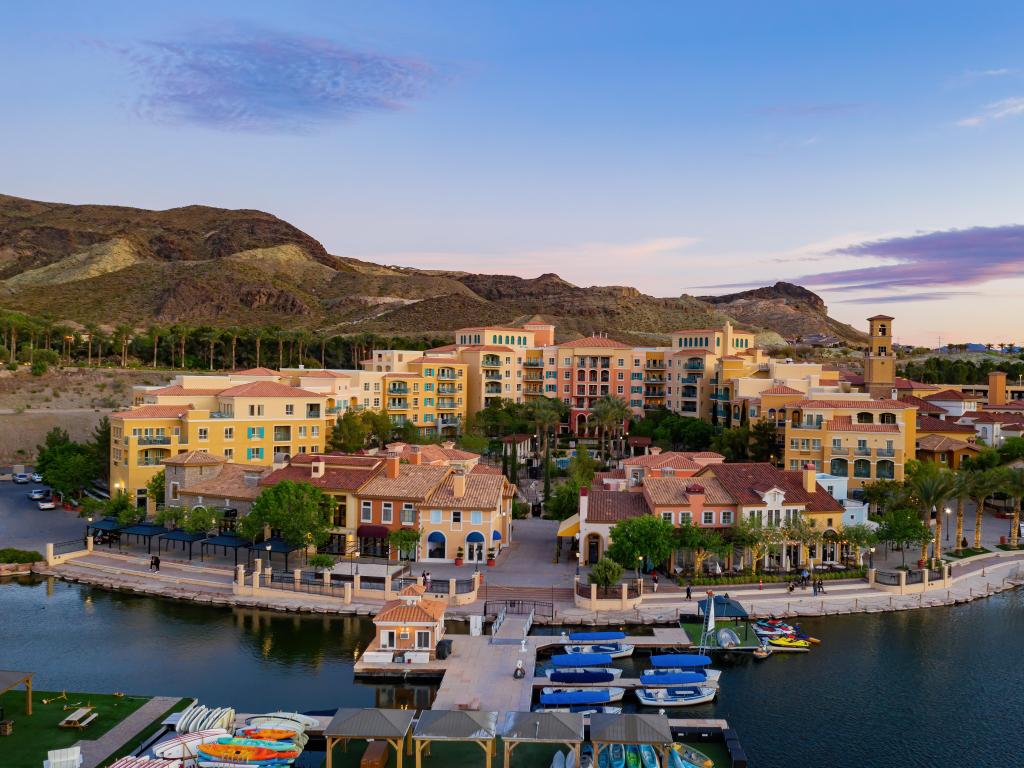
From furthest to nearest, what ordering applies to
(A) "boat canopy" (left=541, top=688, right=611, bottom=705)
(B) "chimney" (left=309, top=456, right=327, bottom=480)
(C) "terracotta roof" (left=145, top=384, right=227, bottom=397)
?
(C) "terracotta roof" (left=145, top=384, right=227, bottom=397), (B) "chimney" (left=309, top=456, right=327, bottom=480), (A) "boat canopy" (left=541, top=688, right=611, bottom=705)

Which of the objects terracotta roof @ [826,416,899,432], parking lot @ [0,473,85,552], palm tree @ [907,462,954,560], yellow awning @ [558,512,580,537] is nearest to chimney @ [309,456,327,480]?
yellow awning @ [558,512,580,537]

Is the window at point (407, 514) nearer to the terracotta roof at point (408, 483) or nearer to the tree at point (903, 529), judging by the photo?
the terracotta roof at point (408, 483)

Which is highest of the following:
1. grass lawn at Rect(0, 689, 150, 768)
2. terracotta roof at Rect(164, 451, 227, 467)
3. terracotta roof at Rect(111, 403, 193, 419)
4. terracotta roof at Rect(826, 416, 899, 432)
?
terracotta roof at Rect(111, 403, 193, 419)

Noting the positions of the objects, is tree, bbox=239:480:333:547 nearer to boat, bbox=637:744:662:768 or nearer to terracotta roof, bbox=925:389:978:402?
boat, bbox=637:744:662:768

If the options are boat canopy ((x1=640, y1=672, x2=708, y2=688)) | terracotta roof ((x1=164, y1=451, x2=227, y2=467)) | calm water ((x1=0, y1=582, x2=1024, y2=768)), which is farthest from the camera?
terracotta roof ((x1=164, y1=451, x2=227, y2=467))

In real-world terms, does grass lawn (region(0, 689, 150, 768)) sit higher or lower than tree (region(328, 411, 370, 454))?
lower

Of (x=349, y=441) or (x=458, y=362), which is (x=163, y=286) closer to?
(x=458, y=362)

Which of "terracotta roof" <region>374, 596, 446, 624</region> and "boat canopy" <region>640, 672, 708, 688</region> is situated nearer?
"boat canopy" <region>640, 672, 708, 688</region>

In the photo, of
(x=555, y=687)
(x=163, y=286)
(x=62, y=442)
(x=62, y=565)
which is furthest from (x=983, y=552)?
(x=163, y=286)
